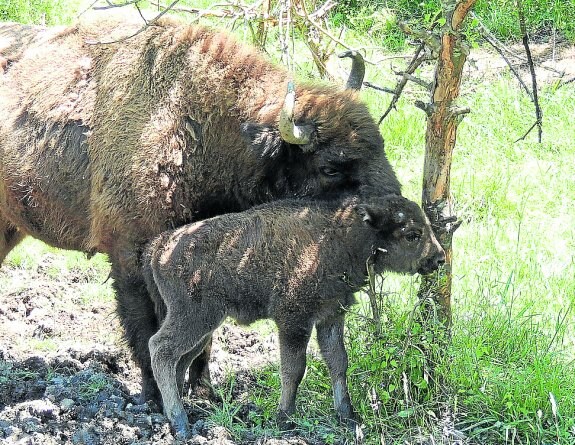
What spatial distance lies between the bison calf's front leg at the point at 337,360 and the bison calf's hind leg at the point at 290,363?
25 cm

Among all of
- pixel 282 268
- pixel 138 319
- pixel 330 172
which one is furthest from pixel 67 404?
pixel 330 172

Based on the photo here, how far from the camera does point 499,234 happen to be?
7.23 m

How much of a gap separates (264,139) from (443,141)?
100cm

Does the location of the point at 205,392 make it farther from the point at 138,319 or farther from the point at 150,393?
the point at 138,319

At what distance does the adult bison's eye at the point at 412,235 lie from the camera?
187 inches

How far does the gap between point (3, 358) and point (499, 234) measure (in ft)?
12.7

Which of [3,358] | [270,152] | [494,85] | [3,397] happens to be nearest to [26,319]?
[3,358]

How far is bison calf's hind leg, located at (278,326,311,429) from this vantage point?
4.73 m

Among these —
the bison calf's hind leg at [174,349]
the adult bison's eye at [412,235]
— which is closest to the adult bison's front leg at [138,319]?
the bison calf's hind leg at [174,349]

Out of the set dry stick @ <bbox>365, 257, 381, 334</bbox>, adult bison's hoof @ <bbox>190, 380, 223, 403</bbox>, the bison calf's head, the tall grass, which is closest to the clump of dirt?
adult bison's hoof @ <bbox>190, 380, 223, 403</bbox>

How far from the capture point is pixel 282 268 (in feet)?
15.5

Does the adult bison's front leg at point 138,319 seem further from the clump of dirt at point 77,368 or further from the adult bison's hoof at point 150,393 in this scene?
the clump of dirt at point 77,368

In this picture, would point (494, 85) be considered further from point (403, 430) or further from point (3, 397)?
point (3, 397)

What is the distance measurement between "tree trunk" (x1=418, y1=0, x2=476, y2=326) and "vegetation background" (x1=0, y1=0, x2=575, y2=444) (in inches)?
5.2
